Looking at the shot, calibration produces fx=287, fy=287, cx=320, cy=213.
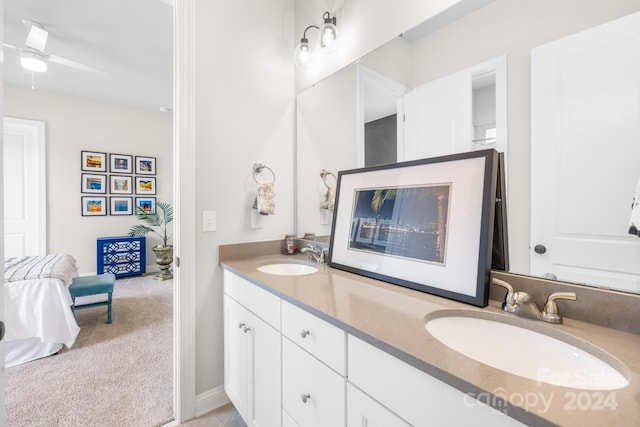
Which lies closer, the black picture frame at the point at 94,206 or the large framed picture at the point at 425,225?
the large framed picture at the point at 425,225

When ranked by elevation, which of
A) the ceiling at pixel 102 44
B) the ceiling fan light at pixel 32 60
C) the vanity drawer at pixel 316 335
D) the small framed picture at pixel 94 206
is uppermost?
the ceiling at pixel 102 44

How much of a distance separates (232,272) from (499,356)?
4.11 feet

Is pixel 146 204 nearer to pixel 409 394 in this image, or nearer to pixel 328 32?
pixel 328 32

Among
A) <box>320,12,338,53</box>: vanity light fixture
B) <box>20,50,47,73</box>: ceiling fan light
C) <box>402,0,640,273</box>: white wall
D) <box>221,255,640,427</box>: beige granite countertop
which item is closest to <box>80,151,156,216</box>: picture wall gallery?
<box>20,50,47,73</box>: ceiling fan light

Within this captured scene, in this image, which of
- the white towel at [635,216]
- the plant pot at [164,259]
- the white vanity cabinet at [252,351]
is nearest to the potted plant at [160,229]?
the plant pot at [164,259]

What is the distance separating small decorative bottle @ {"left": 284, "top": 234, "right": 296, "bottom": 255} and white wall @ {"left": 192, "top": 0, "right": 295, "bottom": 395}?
0.07 metres

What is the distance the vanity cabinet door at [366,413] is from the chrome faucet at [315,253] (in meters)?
0.87

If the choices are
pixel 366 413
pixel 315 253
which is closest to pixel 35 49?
pixel 315 253

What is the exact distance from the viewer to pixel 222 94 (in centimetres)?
173

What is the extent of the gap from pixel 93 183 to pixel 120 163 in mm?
493

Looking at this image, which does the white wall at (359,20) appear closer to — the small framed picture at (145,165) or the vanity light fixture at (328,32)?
the vanity light fixture at (328,32)

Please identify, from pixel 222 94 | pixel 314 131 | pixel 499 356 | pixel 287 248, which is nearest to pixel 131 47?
pixel 222 94

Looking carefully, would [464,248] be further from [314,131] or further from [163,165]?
[163,165]

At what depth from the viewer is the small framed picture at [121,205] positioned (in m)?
4.66
